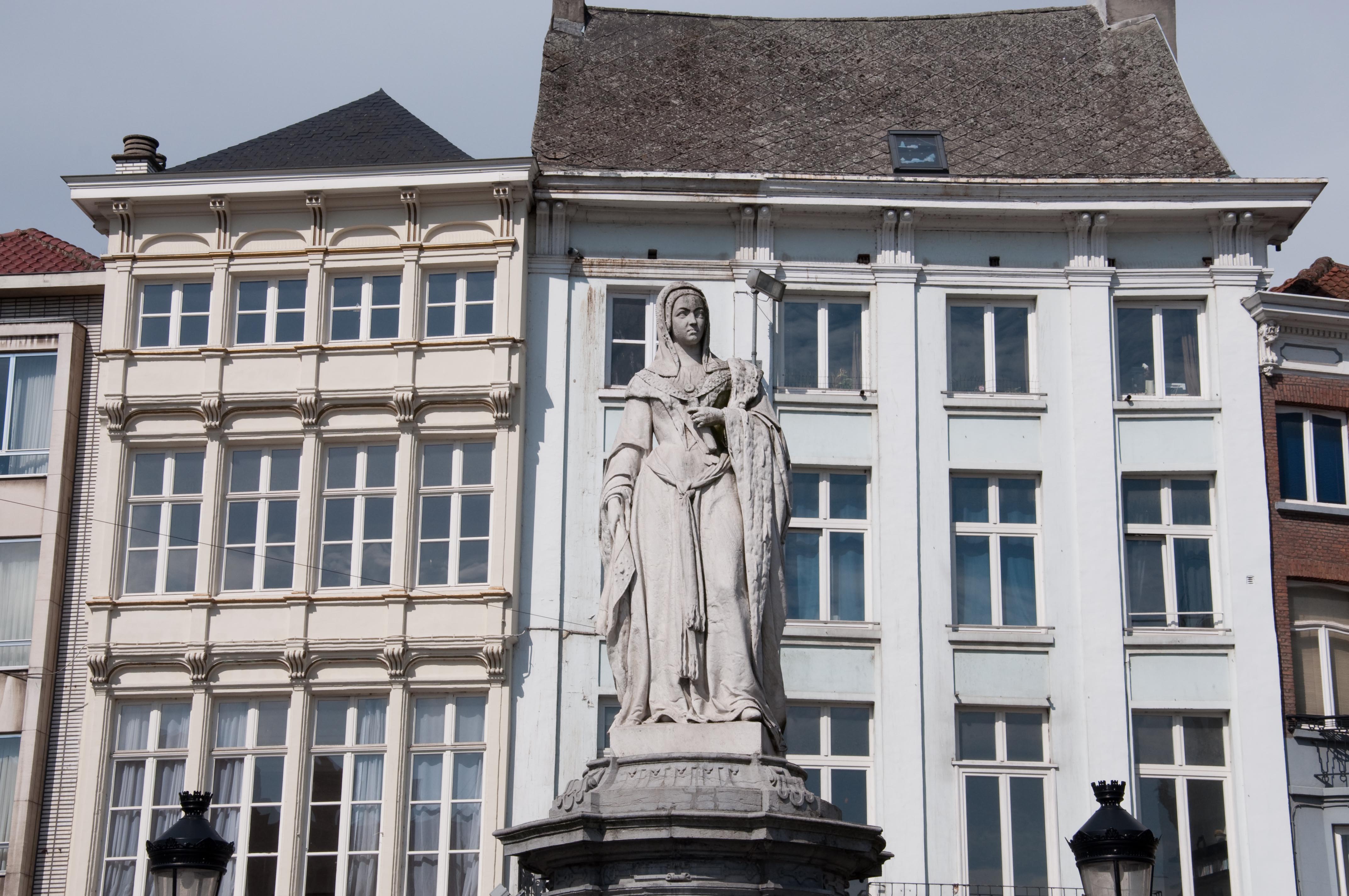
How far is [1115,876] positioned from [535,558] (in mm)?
14598

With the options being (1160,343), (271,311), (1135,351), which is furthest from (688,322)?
(1160,343)

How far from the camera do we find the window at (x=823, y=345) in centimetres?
2828

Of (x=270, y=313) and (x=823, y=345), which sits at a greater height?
(x=270, y=313)

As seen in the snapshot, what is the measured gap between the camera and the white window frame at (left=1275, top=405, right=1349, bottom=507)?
27953 mm

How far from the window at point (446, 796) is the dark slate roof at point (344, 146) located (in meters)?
7.98

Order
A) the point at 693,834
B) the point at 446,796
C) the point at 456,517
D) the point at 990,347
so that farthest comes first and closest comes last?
the point at 990,347 < the point at 456,517 < the point at 446,796 < the point at 693,834

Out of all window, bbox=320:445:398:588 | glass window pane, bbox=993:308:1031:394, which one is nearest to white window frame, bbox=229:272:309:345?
window, bbox=320:445:398:588

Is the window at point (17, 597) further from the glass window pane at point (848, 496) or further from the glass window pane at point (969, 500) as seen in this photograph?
the glass window pane at point (969, 500)

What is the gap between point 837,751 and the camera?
26312 millimetres

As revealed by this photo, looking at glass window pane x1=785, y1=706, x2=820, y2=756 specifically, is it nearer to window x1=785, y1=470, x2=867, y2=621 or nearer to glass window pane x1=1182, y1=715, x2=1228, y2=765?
window x1=785, y1=470, x2=867, y2=621

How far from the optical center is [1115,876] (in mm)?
13250

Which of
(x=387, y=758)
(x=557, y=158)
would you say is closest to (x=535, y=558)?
(x=387, y=758)

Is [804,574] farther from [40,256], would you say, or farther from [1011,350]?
[40,256]

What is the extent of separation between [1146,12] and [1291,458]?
29.3 feet
